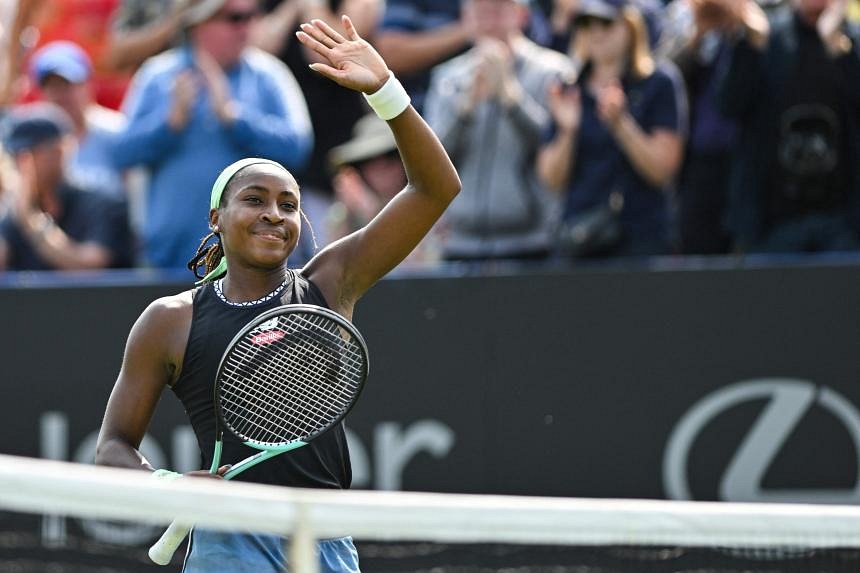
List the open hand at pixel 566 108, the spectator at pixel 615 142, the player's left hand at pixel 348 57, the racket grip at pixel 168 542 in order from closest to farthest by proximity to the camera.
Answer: the racket grip at pixel 168 542 → the player's left hand at pixel 348 57 → the spectator at pixel 615 142 → the open hand at pixel 566 108

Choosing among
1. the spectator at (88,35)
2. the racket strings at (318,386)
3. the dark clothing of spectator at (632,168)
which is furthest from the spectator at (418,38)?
the racket strings at (318,386)

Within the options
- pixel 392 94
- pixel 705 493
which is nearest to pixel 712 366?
pixel 705 493

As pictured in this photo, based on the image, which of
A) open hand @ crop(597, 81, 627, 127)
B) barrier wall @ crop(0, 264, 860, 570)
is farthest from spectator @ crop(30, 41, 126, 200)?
open hand @ crop(597, 81, 627, 127)

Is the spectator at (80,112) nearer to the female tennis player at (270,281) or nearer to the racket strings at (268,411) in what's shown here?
the female tennis player at (270,281)

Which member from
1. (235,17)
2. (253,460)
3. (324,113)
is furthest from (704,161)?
(253,460)

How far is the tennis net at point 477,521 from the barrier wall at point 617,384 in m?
3.28

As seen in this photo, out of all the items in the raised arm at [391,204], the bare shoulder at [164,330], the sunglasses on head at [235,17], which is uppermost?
the sunglasses on head at [235,17]

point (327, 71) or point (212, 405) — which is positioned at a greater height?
point (327, 71)

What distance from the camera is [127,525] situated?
21.5ft

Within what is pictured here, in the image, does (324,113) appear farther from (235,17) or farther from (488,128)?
(488,128)

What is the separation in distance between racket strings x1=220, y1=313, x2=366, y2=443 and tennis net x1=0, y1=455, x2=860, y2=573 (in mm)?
525

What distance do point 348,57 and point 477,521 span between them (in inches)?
68.0

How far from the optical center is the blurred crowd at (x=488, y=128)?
312 inches

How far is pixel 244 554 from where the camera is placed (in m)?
4.13
